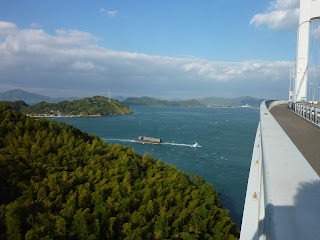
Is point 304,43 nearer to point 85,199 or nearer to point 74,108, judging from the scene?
point 85,199

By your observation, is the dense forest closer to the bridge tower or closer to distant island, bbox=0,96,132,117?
the bridge tower

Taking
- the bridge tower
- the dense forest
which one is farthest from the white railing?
the bridge tower

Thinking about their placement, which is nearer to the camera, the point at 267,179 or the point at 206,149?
the point at 267,179

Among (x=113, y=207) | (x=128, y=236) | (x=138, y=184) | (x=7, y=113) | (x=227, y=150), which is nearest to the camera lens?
(x=128, y=236)

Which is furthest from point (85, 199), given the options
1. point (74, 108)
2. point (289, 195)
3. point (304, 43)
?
point (74, 108)

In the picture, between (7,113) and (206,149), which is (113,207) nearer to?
(7,113)

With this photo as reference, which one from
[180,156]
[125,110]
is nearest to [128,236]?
[180,156]
